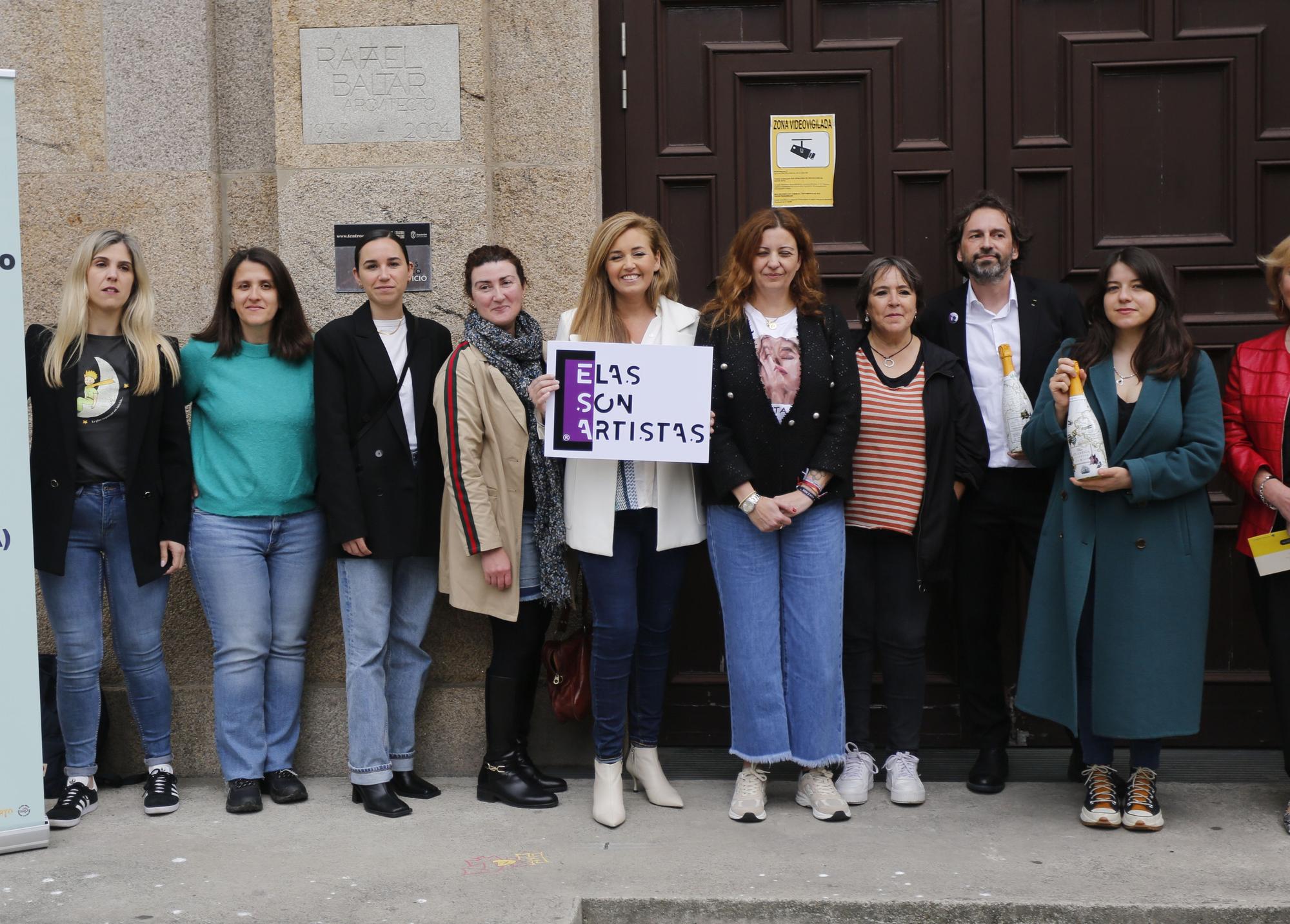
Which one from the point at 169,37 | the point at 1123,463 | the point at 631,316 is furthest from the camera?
the point at 169,37

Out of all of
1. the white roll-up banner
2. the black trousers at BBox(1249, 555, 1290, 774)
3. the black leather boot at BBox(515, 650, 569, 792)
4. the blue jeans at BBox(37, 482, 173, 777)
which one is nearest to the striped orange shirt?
the black trousers at BBox(1249, 555, 1290, 774)

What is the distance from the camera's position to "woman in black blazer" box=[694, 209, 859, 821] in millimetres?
Answer: 4496

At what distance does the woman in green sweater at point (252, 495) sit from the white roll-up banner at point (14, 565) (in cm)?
66

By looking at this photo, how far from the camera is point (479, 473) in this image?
461cm

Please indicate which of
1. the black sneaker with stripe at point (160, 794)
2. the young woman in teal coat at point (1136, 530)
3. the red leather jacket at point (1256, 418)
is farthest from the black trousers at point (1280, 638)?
the black sneaker with stripe at point (160, 794)

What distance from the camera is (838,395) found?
455 centimetres

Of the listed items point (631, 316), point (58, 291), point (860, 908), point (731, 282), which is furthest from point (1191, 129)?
point (58, 291)

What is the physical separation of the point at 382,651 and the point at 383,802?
22.1 inches

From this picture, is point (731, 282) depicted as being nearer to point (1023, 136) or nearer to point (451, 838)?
point (1023, 136)

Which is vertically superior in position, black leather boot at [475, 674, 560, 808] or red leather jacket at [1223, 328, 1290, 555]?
red leather jacket at [1223, 328, 1290, 555]

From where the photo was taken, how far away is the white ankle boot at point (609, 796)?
4.55 meters

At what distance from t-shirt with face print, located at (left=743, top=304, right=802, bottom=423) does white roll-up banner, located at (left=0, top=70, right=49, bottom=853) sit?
Answer: 2537 millimetres

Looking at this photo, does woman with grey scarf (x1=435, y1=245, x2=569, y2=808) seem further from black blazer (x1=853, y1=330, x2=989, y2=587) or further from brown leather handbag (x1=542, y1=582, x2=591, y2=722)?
black blazer (x1=853, y1=330, x2=989, y2=587)

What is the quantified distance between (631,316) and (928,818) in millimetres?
2119
